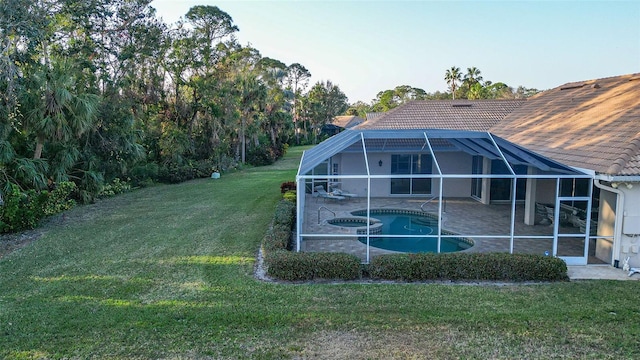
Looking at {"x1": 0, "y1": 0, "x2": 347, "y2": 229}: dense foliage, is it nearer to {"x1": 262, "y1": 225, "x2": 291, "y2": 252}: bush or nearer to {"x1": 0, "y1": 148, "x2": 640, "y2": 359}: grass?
{"x1": 0, "y1": 148, "x2": 640, "y2": 359}: grass

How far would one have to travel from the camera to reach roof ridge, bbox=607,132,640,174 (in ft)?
29.8

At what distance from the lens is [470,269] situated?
8.79 metres

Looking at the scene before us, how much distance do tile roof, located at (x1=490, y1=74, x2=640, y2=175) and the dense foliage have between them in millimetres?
15118

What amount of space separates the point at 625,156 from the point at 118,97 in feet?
65.5

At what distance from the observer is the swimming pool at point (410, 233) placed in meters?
11.9

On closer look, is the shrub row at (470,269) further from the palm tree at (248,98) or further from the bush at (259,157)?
the bush at (259,157)

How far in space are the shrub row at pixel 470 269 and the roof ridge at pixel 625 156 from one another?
88.8 inches

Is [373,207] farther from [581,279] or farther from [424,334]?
[424,334]

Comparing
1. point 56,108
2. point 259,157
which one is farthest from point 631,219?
point 259,157

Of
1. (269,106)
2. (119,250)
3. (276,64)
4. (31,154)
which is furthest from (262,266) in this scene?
(276,64)

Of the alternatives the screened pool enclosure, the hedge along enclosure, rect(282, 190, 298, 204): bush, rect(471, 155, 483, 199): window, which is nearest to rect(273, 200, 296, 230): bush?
the screened pool enclosure

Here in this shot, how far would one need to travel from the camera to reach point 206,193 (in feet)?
66.5

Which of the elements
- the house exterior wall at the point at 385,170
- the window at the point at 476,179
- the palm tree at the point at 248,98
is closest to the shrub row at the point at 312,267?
the house exterior wall at the point at 385,170

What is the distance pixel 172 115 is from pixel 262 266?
19.4 m
